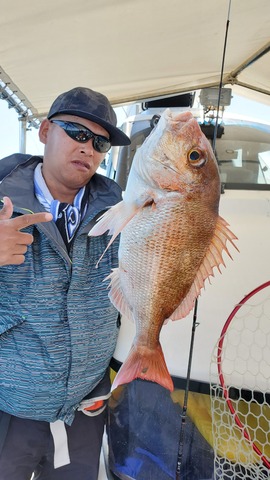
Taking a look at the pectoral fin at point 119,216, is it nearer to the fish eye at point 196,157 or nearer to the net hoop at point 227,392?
the fish eye at point 196,157

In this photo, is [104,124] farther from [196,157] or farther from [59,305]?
[59,305]

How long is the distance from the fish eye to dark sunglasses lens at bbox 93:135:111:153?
1.91ft

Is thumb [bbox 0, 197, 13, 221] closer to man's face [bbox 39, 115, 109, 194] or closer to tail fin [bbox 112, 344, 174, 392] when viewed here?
man's face [bbox 39, 115, 109, 194]

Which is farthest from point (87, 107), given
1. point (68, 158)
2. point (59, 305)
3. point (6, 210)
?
point (59, 305)

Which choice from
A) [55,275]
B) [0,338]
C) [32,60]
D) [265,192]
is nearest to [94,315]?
[55,275]

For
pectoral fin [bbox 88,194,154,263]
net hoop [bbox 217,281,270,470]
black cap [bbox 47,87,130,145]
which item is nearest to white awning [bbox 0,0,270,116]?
black cap [bbox 47,87,130,145]

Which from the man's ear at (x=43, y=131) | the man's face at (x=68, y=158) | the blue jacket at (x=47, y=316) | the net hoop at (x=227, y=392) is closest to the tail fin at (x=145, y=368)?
the blue jacket at (x=47, y=316)

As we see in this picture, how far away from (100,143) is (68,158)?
0.17m

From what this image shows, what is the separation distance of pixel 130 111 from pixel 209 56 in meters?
1.60

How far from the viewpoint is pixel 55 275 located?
1580mm

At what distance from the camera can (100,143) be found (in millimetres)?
1716

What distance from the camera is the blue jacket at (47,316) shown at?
155 centimetres

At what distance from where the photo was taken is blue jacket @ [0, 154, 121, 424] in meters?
1.55

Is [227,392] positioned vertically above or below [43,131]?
below
